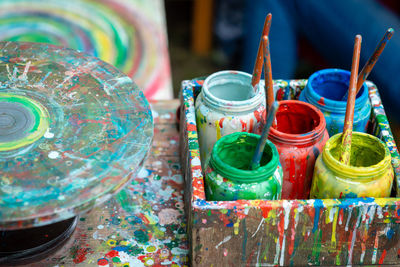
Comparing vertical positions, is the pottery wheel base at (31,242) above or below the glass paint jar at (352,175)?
below

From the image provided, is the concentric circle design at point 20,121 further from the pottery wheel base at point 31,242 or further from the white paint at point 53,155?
the pottery wheel base at point 31,242

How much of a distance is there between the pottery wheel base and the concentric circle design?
24cm

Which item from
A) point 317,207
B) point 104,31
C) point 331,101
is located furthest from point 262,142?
point 104,31

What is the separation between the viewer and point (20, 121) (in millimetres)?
1126

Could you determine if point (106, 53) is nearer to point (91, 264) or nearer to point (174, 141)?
point (174, 141)

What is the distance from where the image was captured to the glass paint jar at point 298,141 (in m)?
1.17

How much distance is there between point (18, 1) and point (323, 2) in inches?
57.4

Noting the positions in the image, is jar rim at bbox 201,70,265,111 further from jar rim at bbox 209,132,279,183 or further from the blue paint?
the blue paint

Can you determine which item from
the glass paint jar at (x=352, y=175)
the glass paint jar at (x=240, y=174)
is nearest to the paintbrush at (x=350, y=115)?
the glass paint jar at (x=352, y=175)

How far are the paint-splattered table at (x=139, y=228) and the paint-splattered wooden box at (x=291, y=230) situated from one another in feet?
0.35

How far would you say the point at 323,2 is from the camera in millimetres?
2717

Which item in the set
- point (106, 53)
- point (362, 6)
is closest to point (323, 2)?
point (362, 6)

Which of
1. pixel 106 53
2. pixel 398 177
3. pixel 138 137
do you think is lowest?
pixel 106 53

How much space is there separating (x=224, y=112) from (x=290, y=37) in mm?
1782
